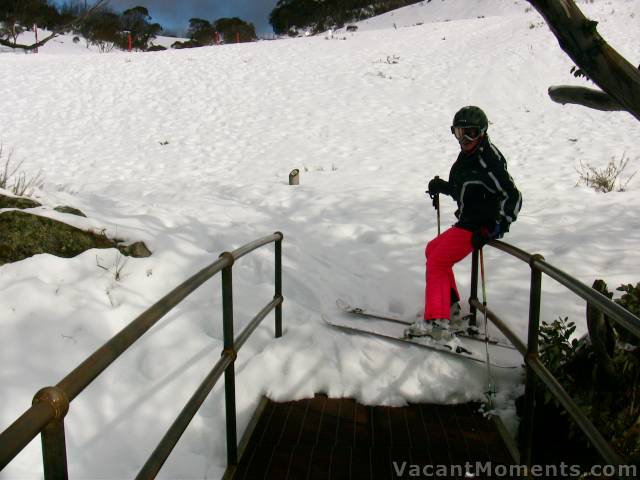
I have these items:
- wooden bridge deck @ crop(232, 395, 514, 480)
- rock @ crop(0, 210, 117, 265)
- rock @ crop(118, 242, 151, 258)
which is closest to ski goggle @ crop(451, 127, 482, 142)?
wooden bridge deck @ crop(232, 395, 514, 480)

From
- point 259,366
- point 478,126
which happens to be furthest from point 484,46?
point 259,366

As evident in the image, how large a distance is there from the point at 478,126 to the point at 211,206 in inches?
181

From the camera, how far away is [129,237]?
4957 millimetres

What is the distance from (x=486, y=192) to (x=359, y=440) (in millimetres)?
1904

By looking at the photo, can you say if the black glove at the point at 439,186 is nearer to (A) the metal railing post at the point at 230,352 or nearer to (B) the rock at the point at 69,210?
(A) the metal railing post at the point at 230,352

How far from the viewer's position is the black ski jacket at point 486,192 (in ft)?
12.5

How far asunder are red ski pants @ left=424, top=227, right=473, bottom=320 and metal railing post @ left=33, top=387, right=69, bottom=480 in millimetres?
3074

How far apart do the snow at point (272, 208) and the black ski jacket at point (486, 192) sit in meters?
0.98

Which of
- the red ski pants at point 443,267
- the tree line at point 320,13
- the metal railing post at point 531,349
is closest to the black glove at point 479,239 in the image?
the red ski pants at point 443,267

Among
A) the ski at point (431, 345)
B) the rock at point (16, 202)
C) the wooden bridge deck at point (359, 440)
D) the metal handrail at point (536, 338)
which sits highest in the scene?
the rock at point (16, 202)

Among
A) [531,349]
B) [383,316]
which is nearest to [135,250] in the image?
[383,316]

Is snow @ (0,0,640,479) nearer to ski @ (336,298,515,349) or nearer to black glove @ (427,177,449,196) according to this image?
ski @ (336,298,515,349)

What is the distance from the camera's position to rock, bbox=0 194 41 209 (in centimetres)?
482

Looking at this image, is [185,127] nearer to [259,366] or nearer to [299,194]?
[299,194]
